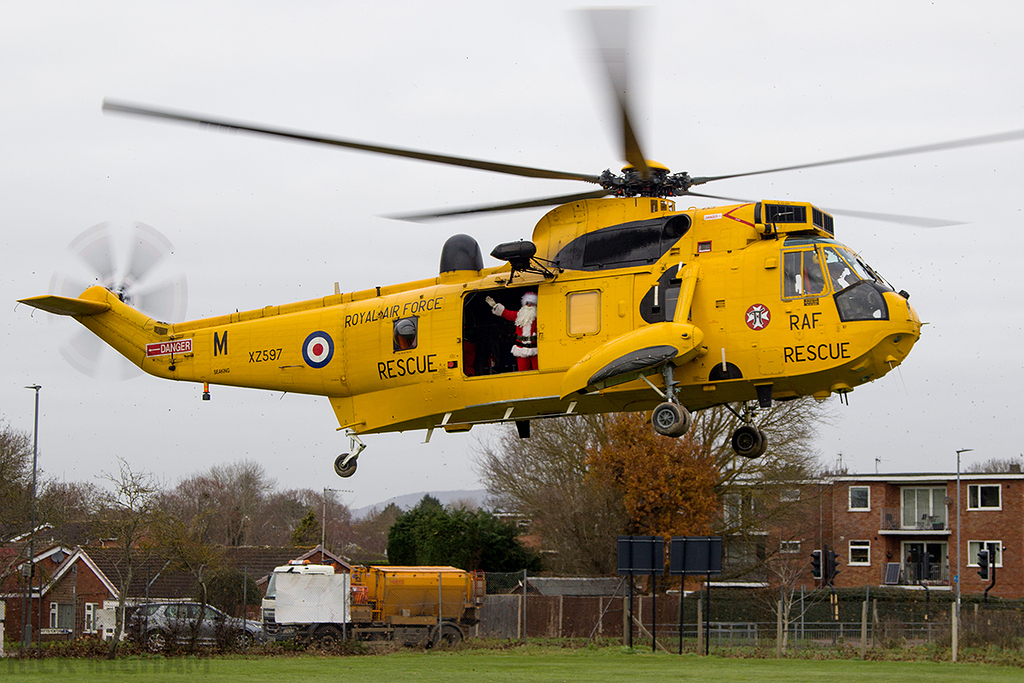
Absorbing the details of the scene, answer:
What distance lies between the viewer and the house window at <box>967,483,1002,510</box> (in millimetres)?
58250

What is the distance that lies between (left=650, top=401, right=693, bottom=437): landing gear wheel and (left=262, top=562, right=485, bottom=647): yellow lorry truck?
62.9 feet

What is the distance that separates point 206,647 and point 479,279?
16120mm

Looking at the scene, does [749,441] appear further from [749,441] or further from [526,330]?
[526,330]

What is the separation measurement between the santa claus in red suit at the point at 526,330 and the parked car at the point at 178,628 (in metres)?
15.5

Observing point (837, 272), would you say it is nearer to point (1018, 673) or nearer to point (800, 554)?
point (1018, 673)

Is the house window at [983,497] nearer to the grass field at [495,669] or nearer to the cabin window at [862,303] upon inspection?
the grass field at [495,669]

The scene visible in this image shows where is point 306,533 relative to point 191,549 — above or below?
below

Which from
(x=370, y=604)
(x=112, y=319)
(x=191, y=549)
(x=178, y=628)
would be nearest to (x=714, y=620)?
(x=370, y=604)

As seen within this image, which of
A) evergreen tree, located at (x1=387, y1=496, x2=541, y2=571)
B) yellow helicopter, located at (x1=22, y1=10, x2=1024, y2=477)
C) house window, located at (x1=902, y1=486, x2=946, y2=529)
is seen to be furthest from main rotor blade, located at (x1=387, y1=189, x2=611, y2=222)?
house window, located at (x1=902, y1=486, x2=946, y2=529)

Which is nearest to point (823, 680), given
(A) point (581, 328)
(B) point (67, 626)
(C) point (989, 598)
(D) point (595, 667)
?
(D) point (595, 667)

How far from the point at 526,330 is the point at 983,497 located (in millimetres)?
50251

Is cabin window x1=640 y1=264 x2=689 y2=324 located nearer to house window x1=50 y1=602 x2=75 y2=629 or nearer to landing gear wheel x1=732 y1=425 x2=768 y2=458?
landing gear wheel x1=732 y1=425 x2=768 y2=458

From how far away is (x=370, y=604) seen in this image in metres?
33.5

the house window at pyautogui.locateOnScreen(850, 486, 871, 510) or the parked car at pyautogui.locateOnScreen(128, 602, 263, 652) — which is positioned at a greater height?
the house window at pyautogui.locateOnScreen(850, 486, 871, 510)
